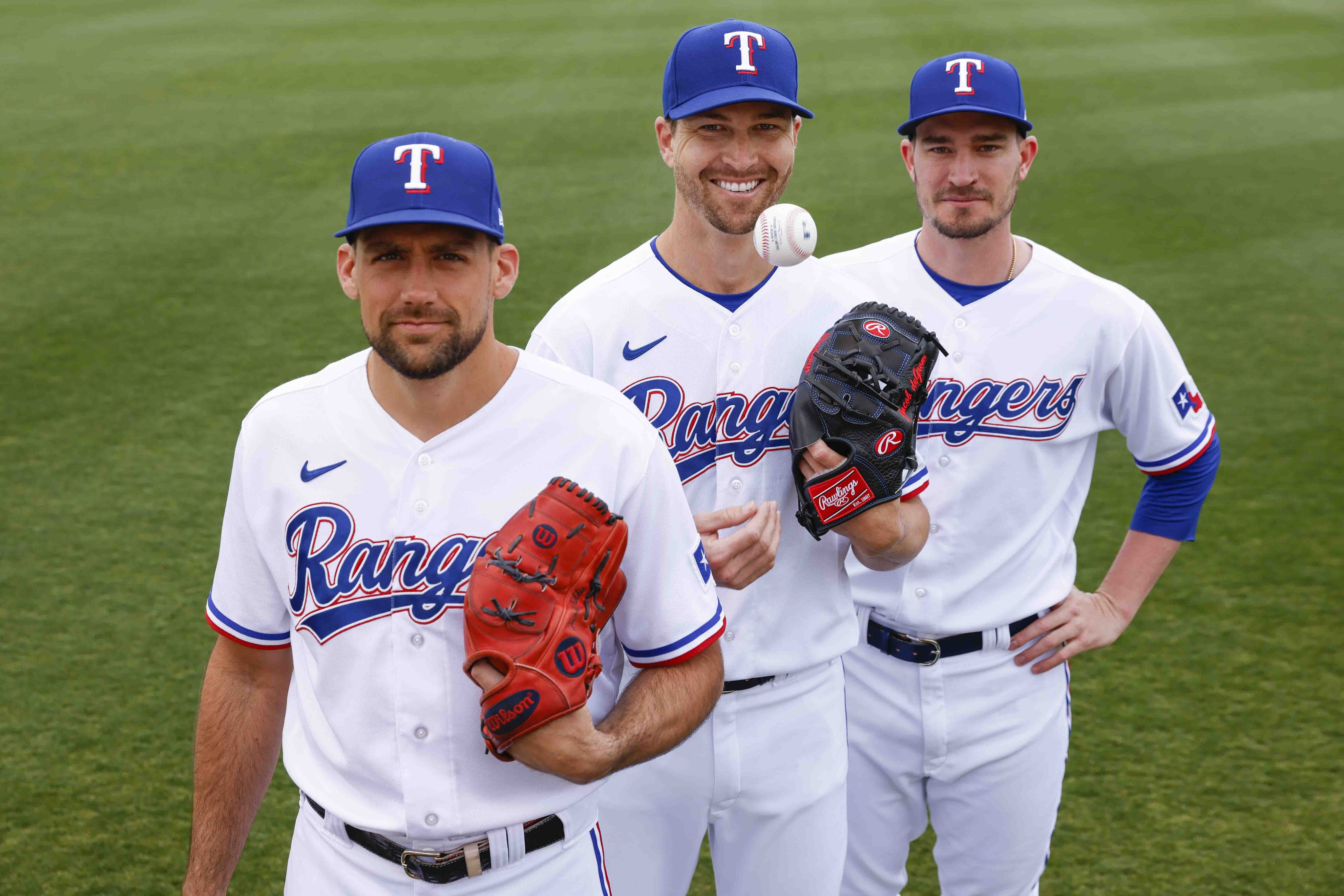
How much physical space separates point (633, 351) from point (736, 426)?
0.90 ft

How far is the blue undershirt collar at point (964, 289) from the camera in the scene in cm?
311

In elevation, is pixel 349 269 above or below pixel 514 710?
above

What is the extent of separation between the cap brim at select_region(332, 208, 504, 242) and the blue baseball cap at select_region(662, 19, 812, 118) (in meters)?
0.72

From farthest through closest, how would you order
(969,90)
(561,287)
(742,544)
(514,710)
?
(561,287) → (969,90) → (742,544) → (514,710)

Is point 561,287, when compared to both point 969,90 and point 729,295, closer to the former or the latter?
point 969,90

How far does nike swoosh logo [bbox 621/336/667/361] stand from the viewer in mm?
2742

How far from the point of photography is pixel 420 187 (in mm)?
2154

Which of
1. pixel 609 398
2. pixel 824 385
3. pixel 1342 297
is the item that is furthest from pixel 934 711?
pixel 1342 297

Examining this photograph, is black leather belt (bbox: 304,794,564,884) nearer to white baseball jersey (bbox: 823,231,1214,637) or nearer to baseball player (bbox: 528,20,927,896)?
baseball player (bbox: 528,20,927,896)

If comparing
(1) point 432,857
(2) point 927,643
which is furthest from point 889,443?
(1) point 432,857

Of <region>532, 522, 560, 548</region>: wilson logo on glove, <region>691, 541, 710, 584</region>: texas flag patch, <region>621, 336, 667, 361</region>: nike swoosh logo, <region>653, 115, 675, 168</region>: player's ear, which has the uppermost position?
<region>653, 115, 675, 168</region>: player's ear

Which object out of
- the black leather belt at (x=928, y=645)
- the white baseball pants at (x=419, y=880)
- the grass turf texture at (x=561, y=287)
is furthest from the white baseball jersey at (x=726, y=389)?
the grass turf texture at (x=561, y=287)

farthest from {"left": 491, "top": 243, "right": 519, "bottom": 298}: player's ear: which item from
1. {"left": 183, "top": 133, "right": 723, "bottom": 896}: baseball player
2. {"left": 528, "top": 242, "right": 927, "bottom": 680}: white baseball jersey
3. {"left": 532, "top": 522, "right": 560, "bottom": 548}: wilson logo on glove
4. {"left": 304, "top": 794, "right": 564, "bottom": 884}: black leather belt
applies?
{"left": 304, "top": 794, "right": 564, "bottom": 884}: black leather belt

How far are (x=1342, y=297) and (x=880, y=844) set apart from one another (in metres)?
7.32
